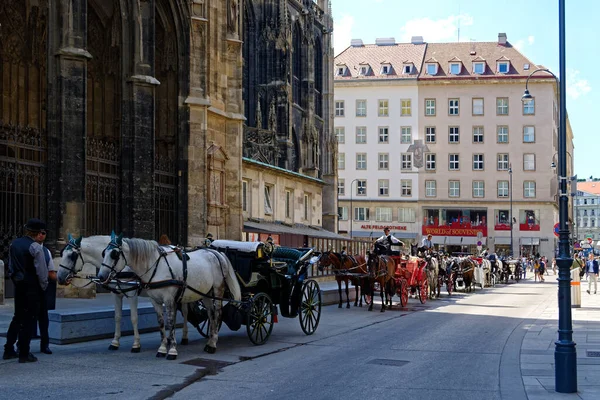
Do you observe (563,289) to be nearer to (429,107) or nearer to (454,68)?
(429,107)

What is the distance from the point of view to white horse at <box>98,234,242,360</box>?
11.8 metres

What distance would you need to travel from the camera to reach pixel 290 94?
1949 inches

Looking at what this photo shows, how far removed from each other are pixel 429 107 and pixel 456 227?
1328 centimetres

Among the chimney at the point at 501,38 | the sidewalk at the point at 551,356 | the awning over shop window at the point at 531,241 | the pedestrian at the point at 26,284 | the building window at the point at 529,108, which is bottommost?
the awning over shop window at the point at 531,241

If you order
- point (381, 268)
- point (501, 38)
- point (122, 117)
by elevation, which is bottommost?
point (381, 268)

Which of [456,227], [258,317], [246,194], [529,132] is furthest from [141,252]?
[529,132]

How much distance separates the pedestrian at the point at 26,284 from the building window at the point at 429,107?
79542 millimetres

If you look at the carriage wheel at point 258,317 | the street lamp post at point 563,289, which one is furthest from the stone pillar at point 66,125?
the street lamp post at point 563,289

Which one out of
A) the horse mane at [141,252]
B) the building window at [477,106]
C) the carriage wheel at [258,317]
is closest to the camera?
the horse mane at [141,252]

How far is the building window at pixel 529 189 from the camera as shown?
3435 inches

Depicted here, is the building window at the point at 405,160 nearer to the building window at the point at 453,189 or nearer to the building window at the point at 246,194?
the building window at the point at 453,189

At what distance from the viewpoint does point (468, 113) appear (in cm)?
8788

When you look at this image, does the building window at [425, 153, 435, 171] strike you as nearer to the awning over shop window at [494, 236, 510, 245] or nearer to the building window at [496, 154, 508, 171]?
the building window at [496, 154, 508, 171]

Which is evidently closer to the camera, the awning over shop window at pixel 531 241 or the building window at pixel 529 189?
the awning over shop window at pixel 531 241
